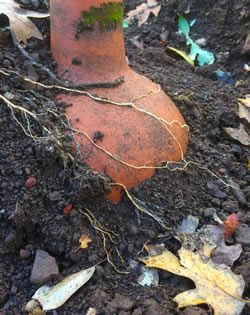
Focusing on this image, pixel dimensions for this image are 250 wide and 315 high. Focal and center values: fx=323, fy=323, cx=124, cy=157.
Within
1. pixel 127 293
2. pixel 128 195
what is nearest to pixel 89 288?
pixel 127 293

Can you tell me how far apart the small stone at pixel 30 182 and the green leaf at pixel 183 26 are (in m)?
2.35

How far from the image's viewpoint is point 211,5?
312 centimetres

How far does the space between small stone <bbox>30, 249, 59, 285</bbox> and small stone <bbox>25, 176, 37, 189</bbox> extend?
0.28 m

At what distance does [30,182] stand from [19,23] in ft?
2.81

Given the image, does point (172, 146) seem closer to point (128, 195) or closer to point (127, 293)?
point (128, 195)

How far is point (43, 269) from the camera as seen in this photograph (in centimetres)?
126

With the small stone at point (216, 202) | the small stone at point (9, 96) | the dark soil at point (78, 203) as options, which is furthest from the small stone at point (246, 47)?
the small stone at point (9, 96)

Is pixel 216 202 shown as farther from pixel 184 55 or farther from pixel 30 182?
pixel 184 55

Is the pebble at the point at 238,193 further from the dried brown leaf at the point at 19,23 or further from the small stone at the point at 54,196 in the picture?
the dried brown leaf at the point at 19,23

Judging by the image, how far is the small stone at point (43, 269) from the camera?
125 centimetres

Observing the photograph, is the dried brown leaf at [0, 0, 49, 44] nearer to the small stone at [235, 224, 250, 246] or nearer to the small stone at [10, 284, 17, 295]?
the small stone at [10, 284, 17, 295]

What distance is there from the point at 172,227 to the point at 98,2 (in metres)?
1.09

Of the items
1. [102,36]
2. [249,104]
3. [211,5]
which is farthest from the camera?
[211,5]

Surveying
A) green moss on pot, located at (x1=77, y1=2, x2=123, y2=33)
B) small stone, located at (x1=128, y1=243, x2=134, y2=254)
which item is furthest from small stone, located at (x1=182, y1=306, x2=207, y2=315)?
green moss on pot, located at (x1=77, y1=2, x2=123, y2=33)
